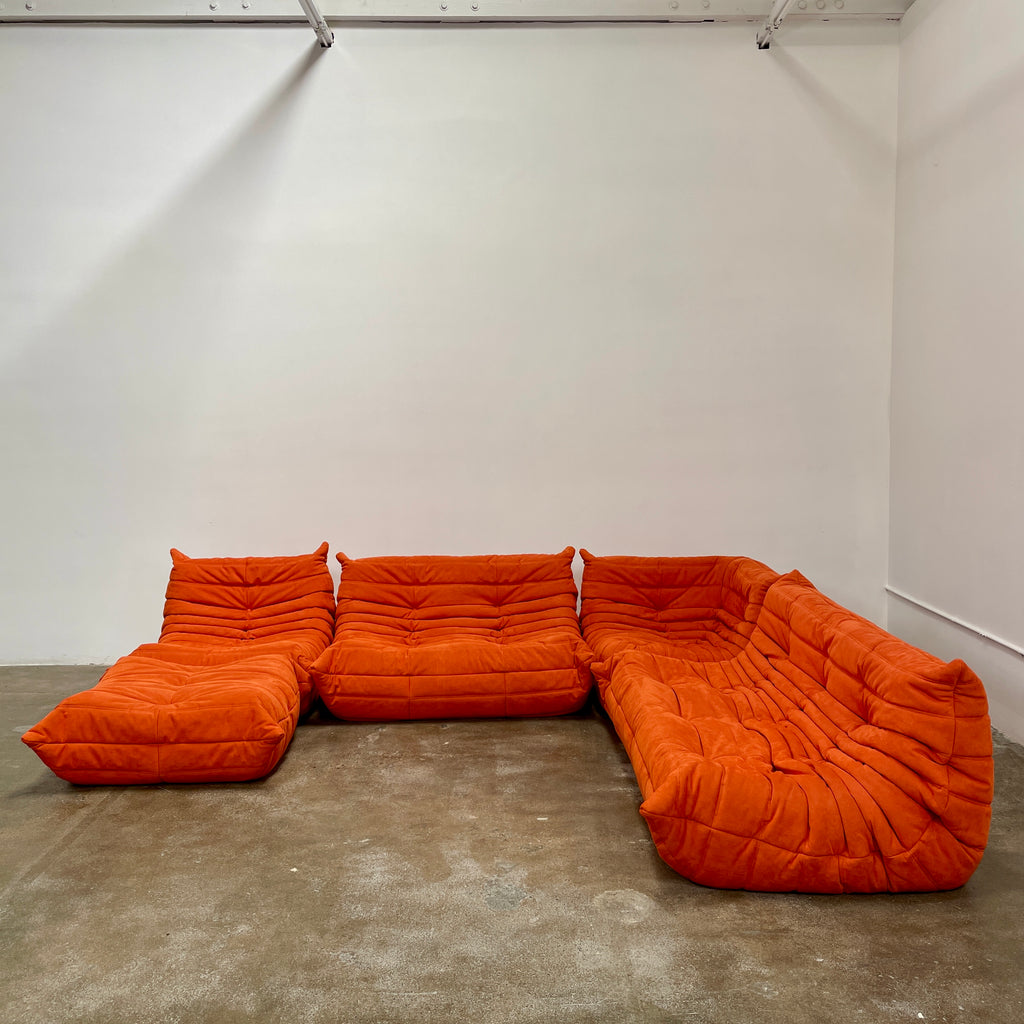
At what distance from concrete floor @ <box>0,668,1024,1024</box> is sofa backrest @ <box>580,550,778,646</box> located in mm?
1248

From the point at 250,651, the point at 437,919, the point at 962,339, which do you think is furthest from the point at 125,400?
the point at 962,339

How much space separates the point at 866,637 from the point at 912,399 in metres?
2.19

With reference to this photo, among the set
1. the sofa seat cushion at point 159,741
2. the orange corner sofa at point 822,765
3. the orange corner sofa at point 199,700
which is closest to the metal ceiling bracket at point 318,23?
the orange corner sofa at point 199,700

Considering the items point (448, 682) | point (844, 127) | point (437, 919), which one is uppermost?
point (844, 127)

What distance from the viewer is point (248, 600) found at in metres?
4.61

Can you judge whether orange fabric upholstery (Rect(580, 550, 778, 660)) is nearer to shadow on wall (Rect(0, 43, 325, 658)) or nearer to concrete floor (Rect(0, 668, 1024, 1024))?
concrete floor (Rect(0, 668, 1024, 1024))

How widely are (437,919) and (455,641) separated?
1.88 metres

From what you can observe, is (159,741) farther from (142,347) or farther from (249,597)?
(142,347)

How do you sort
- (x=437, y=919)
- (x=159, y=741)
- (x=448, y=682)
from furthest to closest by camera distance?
1. (x=448, y=682)
2. (x=159, y=741)
3. (x=437, y=919)

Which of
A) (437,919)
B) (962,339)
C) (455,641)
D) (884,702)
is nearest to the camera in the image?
(437,919)

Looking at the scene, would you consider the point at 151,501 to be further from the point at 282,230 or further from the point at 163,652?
the point at 282,230

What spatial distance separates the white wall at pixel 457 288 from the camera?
192 inches

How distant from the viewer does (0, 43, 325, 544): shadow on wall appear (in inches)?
195

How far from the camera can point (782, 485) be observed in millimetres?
4953
